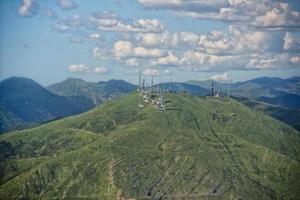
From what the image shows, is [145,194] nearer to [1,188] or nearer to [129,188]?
[129,188]

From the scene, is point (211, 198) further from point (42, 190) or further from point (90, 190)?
point (42, 190)

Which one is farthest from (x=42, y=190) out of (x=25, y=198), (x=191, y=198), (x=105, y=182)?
(x=191, y=198)

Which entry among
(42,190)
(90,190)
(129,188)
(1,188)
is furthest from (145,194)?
(1,188)

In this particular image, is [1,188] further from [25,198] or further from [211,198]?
[211,198]

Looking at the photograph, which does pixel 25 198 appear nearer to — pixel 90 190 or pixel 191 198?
pixel 90 190

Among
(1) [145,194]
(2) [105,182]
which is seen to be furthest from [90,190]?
(1) [145,194]
